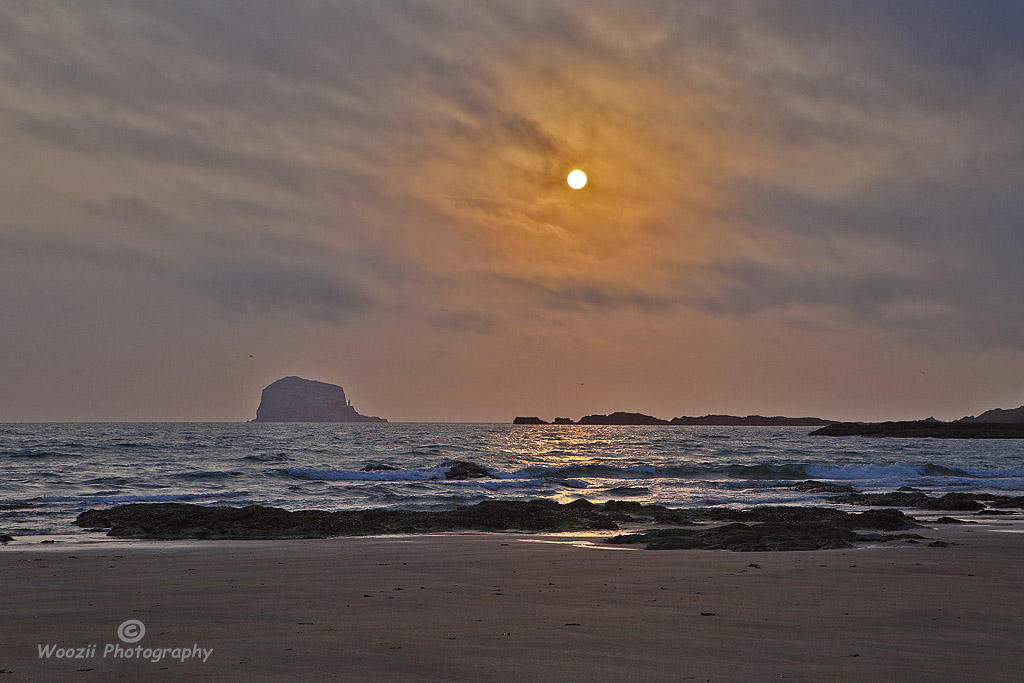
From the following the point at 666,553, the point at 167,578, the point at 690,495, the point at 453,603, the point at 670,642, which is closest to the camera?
the point at 670,642

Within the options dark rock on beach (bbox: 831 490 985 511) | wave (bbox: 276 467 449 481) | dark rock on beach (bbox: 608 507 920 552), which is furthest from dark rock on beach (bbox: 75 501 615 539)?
wave (bbox: 276 467 449 481)

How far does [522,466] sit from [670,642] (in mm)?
53806

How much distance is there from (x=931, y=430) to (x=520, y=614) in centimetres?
17230

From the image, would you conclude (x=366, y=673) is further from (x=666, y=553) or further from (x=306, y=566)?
(x=666, y=553)

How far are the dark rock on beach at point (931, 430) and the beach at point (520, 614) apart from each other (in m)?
157

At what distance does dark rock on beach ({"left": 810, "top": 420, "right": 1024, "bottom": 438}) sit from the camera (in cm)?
14952

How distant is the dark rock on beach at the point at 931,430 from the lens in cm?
14952

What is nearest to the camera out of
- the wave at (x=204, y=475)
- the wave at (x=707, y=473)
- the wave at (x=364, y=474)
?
the wave at (x=204, y=475)

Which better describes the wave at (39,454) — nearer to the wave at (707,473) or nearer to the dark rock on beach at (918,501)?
the wave at (707,473)

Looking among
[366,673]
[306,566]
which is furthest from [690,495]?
[366,673]

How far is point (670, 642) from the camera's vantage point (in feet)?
24.8

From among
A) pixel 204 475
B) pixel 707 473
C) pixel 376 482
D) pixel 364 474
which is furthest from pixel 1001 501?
pixel 204 475

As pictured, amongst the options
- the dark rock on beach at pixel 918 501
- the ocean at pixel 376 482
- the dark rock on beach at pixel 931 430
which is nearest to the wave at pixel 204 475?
the ocean at pixel 376 482

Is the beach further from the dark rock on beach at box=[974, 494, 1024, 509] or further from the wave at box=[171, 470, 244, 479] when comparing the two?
the wave at box=[171, 470, 244, 479]
